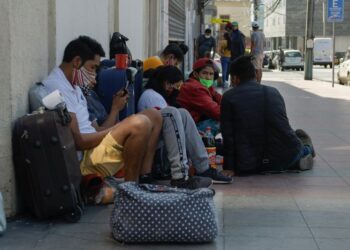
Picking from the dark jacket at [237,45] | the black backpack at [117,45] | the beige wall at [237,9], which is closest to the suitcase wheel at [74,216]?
the black backpack at [117,45]

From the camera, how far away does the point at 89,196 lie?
18.3 feet

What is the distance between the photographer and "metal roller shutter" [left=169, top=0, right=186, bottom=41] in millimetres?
17734

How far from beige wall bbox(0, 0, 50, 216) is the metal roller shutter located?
1197 centimetres

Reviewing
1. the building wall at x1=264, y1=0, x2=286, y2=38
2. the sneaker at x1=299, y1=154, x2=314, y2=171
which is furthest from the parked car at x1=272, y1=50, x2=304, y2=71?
the sneaker at x1=299, y1=154, x2=314, y2=171

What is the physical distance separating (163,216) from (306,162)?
3.17m

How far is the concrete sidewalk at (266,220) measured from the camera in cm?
463

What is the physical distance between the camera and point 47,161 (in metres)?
4.84

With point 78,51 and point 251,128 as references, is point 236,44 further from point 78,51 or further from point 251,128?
point 78,51

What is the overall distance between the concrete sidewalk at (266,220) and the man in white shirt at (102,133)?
1.23 feet

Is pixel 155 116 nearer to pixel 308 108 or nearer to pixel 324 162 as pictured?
pixel 324 162

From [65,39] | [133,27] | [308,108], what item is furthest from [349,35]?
[65,39]

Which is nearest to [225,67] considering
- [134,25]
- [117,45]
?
[134,25]

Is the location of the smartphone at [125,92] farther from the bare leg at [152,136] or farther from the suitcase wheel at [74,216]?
the suitcase wheel at [74,216]

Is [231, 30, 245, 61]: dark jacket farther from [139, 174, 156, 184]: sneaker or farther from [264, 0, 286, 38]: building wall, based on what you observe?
[264, 0, 286, 38]: building wall
